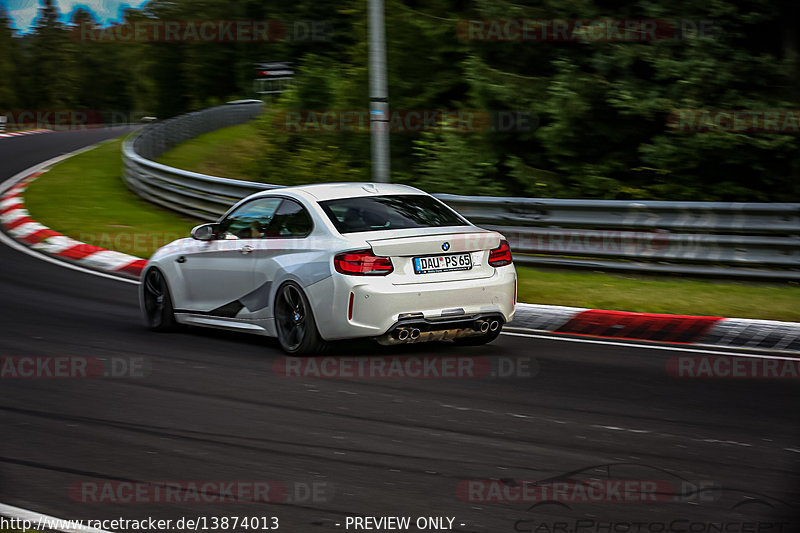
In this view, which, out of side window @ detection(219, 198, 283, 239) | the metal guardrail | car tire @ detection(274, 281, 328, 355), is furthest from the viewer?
the metal guardrail

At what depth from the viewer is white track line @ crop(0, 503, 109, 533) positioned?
14.2 feet

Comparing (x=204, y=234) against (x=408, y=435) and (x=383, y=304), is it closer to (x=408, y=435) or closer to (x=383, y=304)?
(x=383, y=304)

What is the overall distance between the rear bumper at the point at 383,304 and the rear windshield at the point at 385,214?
1.84 feet

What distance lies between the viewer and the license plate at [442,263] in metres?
7.83

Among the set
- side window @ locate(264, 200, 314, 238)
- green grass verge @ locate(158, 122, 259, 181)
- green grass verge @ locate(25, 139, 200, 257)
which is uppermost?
side window @ locate(264, 200, 314, 238)

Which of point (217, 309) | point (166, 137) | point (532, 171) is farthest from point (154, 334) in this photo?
point (166, 137)

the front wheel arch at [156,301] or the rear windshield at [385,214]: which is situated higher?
the rear windshield at [385,214]

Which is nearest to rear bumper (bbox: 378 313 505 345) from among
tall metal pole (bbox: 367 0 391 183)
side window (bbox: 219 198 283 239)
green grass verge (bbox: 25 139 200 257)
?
side window (bbox: 219 198 283 239)

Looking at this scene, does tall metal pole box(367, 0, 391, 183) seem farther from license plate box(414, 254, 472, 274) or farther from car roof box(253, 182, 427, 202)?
license plate box(414, 254, 472, 274)

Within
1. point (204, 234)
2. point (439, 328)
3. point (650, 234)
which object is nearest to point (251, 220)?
point (204, 234)

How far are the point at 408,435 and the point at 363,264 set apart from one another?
2164 millimetres

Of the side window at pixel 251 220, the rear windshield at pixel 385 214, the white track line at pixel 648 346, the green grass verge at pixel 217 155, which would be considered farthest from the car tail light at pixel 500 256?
the green grass verge at pixel 217 155

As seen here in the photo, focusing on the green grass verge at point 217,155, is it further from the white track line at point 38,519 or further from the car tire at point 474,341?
the white track line at point 38,519

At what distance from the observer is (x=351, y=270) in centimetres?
771
